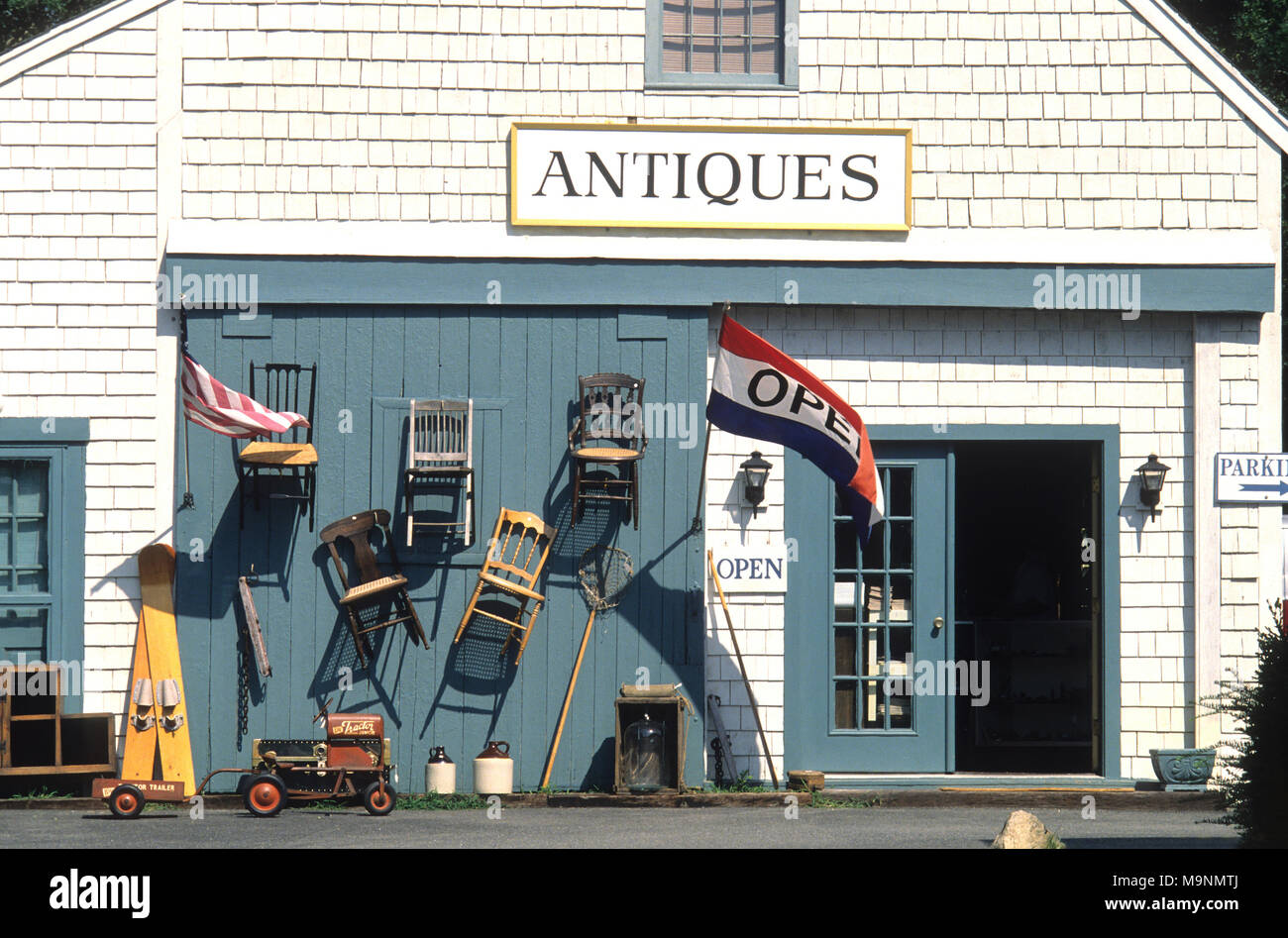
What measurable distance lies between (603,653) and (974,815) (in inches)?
110

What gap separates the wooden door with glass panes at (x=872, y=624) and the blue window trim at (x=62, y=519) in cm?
500

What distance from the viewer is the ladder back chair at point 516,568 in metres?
12.0

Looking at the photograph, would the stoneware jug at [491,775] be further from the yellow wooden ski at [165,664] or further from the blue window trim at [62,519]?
the blue window trim at [62,519]

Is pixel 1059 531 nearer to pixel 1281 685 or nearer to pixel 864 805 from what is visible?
pixel 864 805

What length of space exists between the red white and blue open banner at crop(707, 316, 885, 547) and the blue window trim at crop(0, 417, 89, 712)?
4.55 metres

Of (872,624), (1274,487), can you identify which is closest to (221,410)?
(872,624)

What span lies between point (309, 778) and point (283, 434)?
8.08 ft

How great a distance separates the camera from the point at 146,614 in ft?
39.3

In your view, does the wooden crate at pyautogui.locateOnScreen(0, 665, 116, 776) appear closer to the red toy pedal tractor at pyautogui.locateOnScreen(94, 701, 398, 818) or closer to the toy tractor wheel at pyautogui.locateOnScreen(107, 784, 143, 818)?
the red toy pedal tractor at pyautogui.locateOnScreen(94, 701, 398, 818)

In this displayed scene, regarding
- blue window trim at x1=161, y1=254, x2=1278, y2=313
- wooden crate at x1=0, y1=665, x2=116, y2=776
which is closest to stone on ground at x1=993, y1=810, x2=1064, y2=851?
blue window trim at x1=161, y1=254, x2=1278, y2=313

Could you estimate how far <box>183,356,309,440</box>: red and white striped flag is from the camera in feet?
37.0

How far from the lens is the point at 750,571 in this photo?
12.3m

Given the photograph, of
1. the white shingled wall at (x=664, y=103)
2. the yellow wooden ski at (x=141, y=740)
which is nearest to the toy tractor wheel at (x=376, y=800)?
the yellow wooden ski at (x=141, y=740)

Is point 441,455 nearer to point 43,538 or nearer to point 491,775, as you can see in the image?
point 491,775
